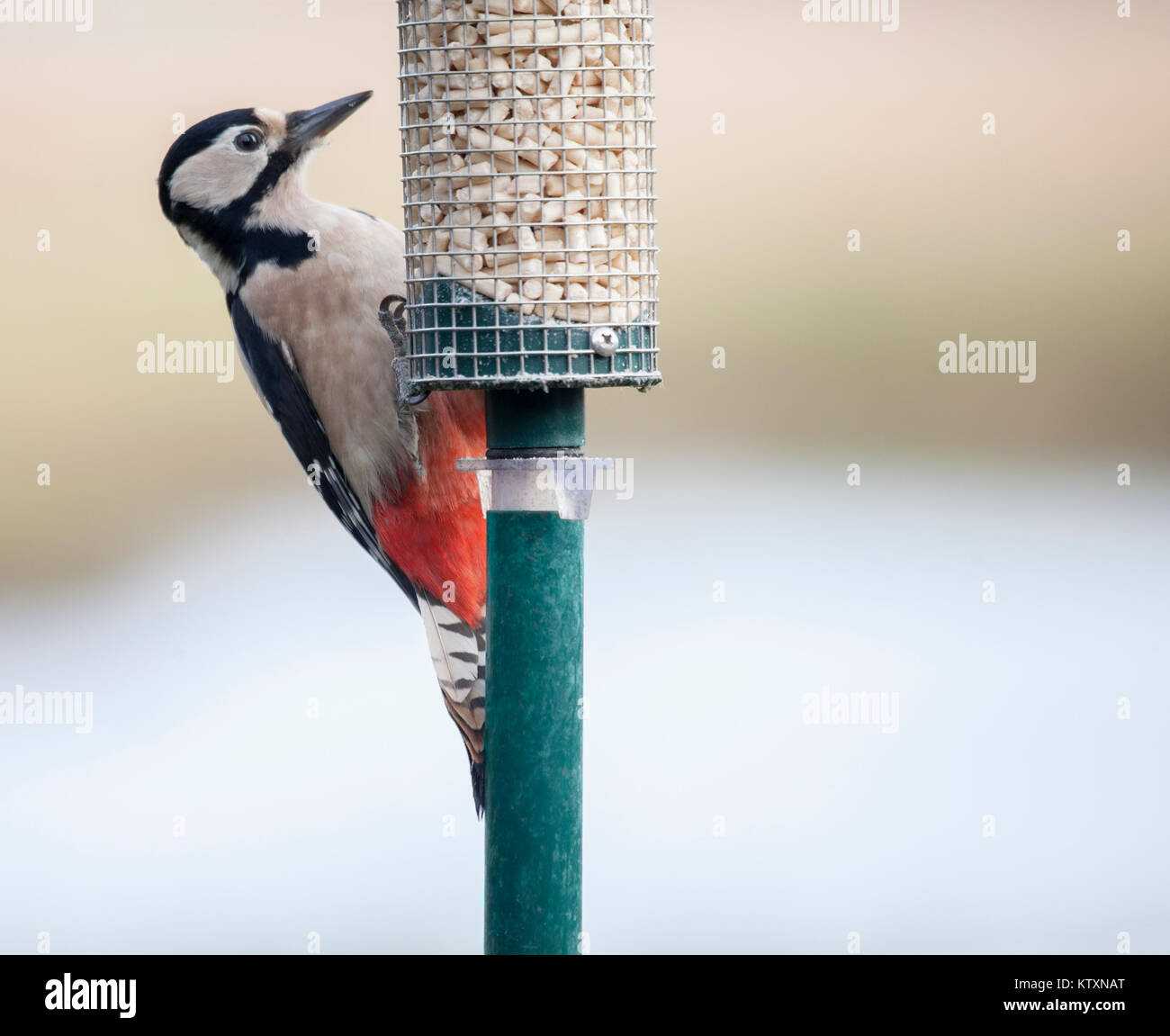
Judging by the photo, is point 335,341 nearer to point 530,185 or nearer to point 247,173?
point 247,173

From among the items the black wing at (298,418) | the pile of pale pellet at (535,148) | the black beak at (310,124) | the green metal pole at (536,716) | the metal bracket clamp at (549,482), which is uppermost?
the black beak at (310,124)

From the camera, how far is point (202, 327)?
34.9 ft

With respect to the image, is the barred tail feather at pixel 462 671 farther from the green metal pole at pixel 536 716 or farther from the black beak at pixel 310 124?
the black beak at pixel 310 124

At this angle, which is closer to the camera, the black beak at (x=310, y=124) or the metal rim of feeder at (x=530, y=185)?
Result: the metal rim of feeder at (x=530, y=185)

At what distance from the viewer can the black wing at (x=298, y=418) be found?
4996 mm

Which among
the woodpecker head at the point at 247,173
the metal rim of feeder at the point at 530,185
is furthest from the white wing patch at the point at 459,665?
the metal rim of feeder at the point at 530,185

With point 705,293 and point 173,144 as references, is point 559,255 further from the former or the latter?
point 705,293

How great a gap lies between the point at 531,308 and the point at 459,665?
1.54m

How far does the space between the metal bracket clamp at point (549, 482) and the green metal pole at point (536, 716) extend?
0.02 meters

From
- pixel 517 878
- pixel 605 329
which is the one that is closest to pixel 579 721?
pixel 517 878

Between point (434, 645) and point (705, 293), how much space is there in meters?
7.34

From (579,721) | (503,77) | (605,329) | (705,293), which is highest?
(705,293)

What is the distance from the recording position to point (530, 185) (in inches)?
147

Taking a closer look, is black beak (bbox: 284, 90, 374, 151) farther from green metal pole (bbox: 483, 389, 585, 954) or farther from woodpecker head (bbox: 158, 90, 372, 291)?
green metal pole (bbox: 483, 389, 585, 954)
